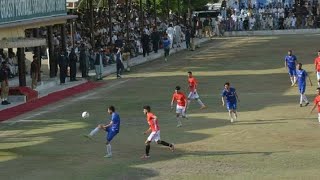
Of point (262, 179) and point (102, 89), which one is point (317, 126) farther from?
point (102, 89)

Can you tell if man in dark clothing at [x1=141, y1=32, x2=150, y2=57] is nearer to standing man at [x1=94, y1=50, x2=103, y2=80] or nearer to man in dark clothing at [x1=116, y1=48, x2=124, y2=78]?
man in dark clothing at [x1=116, y1=48, x2=124, y2=78]

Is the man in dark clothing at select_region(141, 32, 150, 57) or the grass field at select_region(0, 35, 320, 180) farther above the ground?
the man in dark clothing at select_region(141, 32, 150, 57)

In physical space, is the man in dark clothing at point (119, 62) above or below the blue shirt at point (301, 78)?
below

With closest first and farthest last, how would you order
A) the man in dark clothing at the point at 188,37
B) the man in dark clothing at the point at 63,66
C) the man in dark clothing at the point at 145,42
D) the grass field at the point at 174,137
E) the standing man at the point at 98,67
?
the grass field at the point at 174,137, the man in dark clothing at the point at 63,66, the standing man at the point at 98,67, the man in dark clothing at the point at 145,42, the man in dark clothing at the point at 188,37

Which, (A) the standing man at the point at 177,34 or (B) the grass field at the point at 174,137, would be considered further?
(A) the standing man at the point at 177,34

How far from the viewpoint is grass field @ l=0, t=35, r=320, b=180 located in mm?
17875

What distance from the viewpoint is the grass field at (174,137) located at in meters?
17.9

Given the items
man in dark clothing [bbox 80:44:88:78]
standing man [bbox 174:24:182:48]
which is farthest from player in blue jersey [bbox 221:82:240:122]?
standing man [bbox 174:24:182:48]

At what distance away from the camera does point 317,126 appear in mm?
23125

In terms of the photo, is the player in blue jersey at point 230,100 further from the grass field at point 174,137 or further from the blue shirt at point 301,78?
the blue shirt at point 301,78

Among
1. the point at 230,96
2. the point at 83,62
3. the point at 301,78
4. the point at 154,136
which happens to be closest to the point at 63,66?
the point at 83,62

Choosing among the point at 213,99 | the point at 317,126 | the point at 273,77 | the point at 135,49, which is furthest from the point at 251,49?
the point at 317,126

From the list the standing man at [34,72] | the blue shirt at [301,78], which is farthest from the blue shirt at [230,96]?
the standing man at [34,72]

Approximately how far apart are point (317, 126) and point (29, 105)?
498 inches
